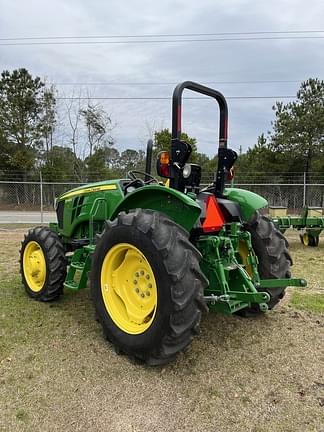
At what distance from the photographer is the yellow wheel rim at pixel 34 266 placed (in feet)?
15.2

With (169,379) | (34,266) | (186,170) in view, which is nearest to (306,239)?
(34,266)

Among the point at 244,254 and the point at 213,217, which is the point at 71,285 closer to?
the point at 213,217

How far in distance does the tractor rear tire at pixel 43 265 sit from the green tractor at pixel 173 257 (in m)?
0.01

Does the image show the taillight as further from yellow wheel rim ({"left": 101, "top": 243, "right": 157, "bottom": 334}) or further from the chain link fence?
the chain link fence

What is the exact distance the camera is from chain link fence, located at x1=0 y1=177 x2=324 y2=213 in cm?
1437

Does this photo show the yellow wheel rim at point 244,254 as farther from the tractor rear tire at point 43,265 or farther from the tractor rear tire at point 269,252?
the tractor rear tire at point 43,265

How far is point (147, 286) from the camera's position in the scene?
10.7ft

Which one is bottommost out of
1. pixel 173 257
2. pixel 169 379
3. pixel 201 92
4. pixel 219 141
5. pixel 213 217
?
pixel 169 379

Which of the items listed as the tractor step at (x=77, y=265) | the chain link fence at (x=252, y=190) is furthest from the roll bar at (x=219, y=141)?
the chain link fence at (x=252, y=190)

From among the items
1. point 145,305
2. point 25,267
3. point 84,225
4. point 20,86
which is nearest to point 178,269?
point 145,305

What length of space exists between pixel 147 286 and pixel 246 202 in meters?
1.32

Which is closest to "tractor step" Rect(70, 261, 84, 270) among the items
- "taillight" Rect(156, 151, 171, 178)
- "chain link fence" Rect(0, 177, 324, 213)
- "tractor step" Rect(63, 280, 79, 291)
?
"tractor step" Rect(63, 280, 79, 291)

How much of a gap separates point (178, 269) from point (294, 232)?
31.5 feet

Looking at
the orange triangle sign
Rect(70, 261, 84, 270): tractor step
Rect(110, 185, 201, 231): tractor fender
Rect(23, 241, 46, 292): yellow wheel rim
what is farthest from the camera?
Rect(23, 241, 46, 292): yellow wheel rim
